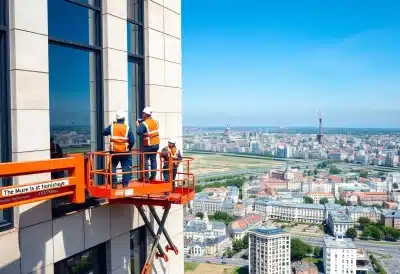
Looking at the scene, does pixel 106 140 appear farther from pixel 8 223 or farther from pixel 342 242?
pixel 342 242

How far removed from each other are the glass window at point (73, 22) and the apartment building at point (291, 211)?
10046cm

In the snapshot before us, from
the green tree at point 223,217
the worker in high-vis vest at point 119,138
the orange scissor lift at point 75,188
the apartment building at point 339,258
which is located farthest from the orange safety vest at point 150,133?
the green tree at point 223,217

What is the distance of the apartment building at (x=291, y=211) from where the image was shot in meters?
101

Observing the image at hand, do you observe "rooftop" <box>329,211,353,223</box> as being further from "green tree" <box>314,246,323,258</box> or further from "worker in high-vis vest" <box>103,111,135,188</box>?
"worker in high-vis vest" <box>103,111,135,188</box>

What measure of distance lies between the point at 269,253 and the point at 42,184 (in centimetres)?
6443

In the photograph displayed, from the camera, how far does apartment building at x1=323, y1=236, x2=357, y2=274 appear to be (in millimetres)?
63812

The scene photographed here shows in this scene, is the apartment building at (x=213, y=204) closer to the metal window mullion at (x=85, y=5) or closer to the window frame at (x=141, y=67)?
the window frame at (x=141, y=67)

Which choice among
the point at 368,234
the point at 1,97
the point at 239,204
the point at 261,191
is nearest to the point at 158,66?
the point at 1,97

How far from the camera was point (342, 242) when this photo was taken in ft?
221

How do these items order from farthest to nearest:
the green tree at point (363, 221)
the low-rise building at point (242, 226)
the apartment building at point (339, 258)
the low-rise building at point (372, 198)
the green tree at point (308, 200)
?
the green tree at point (308, 200), the low-rise building at point (372, 198), the green tree at point (363, 221), the low-rise building at point (242, 226), the apartment building at point (339, 258)

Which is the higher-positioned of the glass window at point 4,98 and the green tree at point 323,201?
the glass window at point 4,98

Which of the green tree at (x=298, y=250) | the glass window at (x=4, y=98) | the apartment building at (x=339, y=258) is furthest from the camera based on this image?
the green tree at (x=298, y=250)

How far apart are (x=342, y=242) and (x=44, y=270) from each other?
228 ft

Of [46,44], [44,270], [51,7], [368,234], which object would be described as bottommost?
[368,234]
